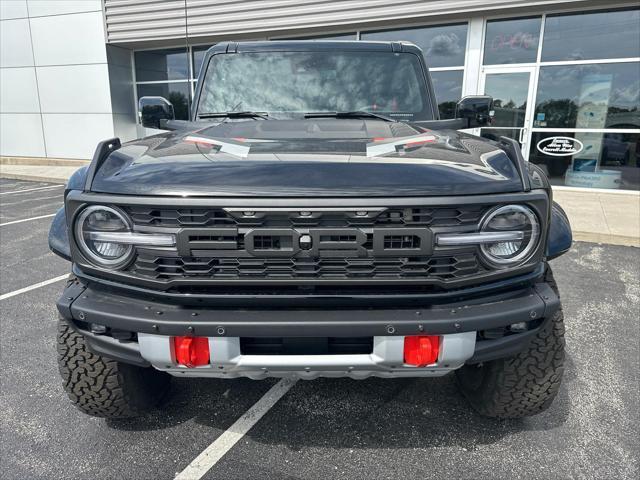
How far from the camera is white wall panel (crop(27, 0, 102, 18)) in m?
12.3

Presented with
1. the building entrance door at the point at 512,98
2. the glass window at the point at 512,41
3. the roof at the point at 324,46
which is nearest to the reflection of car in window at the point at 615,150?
the building entrance door at the point at 512,98

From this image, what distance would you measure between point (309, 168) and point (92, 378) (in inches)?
58.7

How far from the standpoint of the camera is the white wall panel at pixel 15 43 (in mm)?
13273

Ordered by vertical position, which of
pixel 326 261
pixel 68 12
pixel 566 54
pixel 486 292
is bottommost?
pixel 486 292

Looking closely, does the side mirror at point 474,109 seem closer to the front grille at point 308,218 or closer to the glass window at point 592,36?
the front grille at point 308,218

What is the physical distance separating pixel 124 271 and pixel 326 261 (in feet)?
2.66

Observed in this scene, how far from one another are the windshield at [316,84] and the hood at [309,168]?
3.05 ft

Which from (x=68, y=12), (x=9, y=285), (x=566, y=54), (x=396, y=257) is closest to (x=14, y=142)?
(x=68, y=12)

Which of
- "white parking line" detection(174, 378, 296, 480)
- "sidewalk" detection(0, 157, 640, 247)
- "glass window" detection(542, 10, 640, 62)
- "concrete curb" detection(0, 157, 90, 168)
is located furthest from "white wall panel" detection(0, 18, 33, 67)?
"white parking line" detection(174, 378, 296, 480)

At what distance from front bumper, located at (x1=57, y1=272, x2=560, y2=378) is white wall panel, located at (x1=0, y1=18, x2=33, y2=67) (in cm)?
1491

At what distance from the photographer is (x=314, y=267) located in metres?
1.74

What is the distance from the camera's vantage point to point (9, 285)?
4426 mm

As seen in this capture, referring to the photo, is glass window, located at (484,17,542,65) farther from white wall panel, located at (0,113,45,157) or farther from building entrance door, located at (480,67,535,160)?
white wall panel, located at (0,113,45,157)

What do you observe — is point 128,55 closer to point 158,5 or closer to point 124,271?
point 158,5
